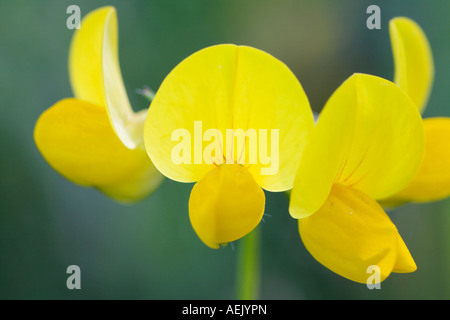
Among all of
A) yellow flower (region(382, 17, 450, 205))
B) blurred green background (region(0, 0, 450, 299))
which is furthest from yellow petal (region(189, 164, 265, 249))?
blurred green background (region(0, 0, 450, 299))

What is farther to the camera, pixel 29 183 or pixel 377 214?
pixel 29 183

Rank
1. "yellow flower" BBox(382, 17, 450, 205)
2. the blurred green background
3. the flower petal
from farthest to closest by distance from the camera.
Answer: the blurred green background, "yellow flower" BBox(382, 17, 450, 205), the flower petal

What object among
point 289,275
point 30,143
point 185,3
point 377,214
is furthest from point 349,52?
point 377,214

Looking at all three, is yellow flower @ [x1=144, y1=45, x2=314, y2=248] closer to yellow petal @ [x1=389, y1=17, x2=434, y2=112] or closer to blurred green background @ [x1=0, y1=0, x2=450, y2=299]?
yellow petal @ [x1=389, y1=17, x2=434, y2=112]

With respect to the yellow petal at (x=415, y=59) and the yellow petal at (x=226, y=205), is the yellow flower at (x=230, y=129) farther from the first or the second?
the yellow petal at (x=415, y=59)

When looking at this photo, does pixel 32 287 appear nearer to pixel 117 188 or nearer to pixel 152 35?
pixel 117 188
